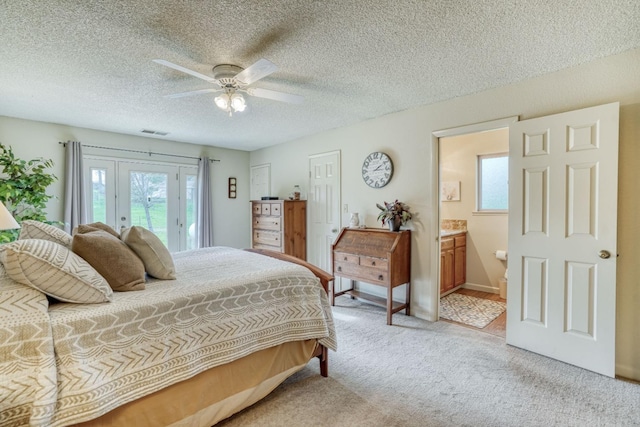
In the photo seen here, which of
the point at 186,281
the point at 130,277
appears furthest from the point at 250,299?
the point at 130,277

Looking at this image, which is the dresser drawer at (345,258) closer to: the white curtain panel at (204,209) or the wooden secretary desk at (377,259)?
the wooden secretary desk at (377,259)

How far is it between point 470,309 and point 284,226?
2.78 m

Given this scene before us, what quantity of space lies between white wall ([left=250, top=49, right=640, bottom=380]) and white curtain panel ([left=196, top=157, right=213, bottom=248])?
1263 millimetres

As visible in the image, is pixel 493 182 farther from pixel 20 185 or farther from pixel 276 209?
pixel 20 185

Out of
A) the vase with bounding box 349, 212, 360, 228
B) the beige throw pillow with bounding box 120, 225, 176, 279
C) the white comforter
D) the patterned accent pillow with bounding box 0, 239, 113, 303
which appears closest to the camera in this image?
the white comforter

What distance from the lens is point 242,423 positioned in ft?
5.75

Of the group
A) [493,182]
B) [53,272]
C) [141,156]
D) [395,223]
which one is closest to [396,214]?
[395,223]

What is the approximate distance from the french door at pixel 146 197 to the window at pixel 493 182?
15.9 ft

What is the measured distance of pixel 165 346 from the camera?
149 cm

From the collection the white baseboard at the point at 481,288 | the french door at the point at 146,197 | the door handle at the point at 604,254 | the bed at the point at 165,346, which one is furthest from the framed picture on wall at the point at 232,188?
the door handle at the point at 604,254

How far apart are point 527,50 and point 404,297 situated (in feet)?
8.94

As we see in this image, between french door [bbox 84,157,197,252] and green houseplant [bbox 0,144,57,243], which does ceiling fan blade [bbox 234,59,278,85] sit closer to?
green houseplant [bbox 0,144,57,243]

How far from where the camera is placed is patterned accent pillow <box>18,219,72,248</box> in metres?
1.75

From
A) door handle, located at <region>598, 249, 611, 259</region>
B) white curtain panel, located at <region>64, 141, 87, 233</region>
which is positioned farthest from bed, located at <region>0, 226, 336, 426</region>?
white curtain panel, located at <region>64, 141, 87, 233</region>
